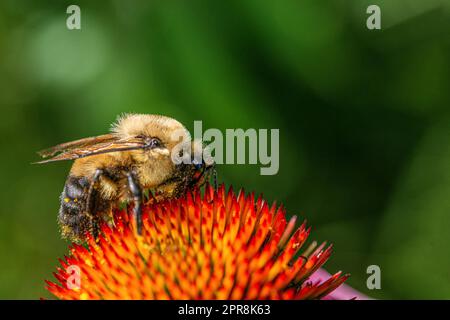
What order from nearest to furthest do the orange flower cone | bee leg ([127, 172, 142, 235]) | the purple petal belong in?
the orange flower cone < bee leg ([127, 172, 142, 235]) < the purple petal

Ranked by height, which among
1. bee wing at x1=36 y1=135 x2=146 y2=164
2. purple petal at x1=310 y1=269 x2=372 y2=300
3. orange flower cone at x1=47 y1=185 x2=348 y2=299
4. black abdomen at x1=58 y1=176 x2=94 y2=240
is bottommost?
purple petal at x1=310 y1=269 x2=372 y2=300

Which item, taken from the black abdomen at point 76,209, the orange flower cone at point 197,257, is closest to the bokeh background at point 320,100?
the orange flower cone at point 197,257

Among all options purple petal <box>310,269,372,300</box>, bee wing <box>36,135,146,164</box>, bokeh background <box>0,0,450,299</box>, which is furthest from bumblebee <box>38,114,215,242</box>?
bokeh background <box>0,0,450,299</box>

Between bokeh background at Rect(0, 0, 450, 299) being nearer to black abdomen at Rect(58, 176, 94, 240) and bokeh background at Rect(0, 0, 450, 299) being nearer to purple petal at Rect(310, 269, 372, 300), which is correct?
purple petal at Rect(310, 269, 372, 300)

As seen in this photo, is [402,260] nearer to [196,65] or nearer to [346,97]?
[346,97]

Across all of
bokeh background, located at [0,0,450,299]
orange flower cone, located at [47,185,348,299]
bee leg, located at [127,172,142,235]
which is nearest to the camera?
orange flower cone, located at [47,185,348,299]

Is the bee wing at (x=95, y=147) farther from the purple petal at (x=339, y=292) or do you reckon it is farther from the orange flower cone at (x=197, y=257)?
the purple petal at (x=339, y=292)

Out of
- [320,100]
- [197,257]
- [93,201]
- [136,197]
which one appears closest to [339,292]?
[197,257]
